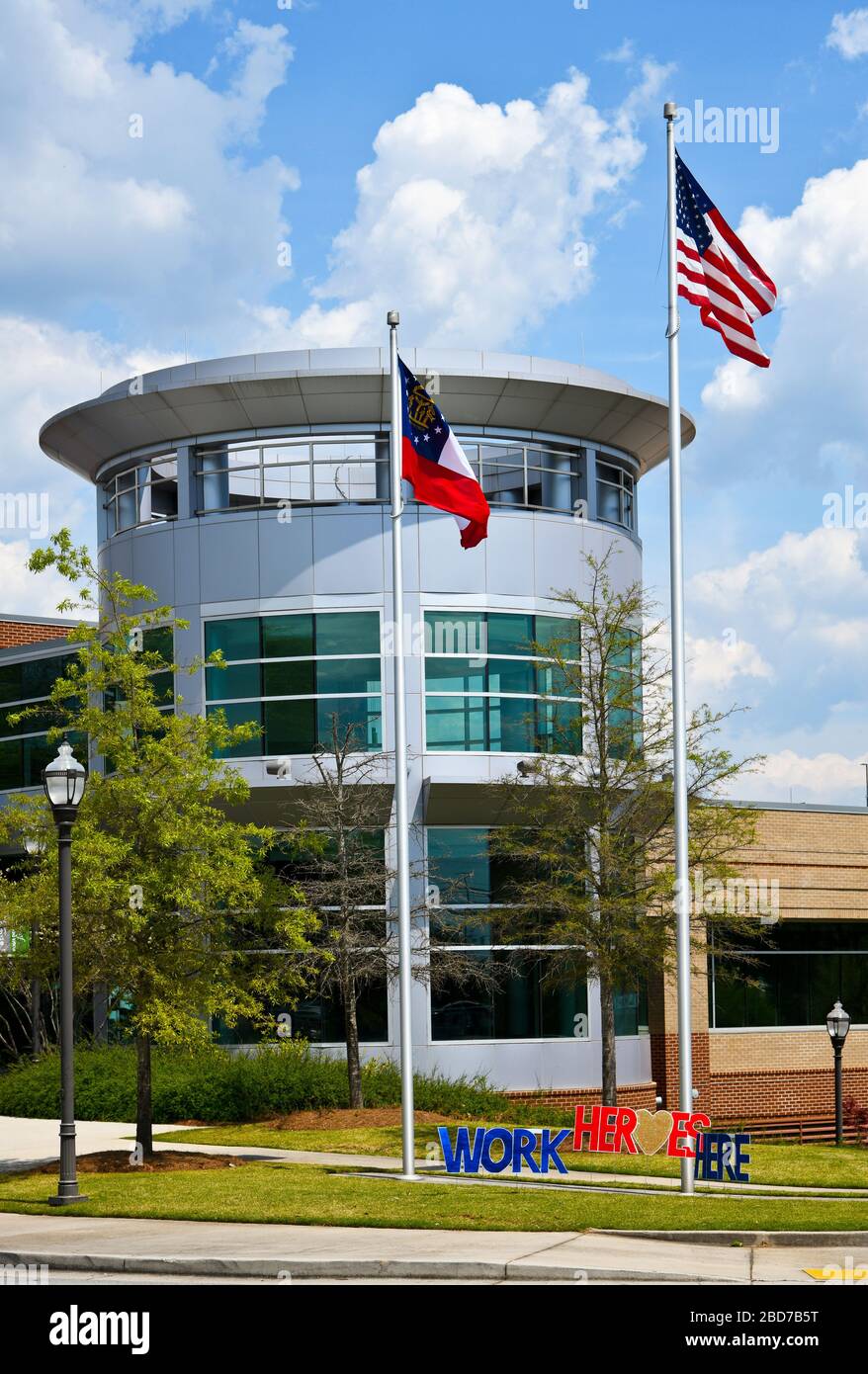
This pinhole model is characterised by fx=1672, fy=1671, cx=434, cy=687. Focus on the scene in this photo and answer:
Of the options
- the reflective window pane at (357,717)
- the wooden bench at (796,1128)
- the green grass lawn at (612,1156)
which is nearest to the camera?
the green grass lawn at (612,1156)

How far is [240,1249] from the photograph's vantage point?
13938mm

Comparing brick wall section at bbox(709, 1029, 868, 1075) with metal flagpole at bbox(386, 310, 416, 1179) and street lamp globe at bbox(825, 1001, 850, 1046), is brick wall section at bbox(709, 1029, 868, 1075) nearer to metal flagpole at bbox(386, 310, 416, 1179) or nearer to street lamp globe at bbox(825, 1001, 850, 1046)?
street lamp globe at bbox(825, 1001, 850, 1046)

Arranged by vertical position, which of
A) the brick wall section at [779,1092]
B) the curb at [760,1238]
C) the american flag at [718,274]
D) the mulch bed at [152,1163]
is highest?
the american flag at [718,274]

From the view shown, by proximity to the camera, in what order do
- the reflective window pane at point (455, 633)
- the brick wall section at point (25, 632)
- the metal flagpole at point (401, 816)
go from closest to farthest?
the metal flagpole at point (401, 816) < the reflective window pane at point (455, 633) < the brick wall section at point (25, 632)

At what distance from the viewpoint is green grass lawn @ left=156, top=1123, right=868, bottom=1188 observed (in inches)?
833

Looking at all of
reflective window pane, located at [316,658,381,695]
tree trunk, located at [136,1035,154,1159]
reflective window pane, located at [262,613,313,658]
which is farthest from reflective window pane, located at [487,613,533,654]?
tree trunk, located at [136,1035,154,1159]

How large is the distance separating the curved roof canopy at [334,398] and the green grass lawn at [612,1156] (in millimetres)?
13068

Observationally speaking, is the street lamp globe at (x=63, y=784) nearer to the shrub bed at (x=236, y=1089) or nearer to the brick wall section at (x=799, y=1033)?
the shrub bed at (x=236, y=1089)

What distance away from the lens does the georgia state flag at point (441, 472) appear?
2041 centimetres

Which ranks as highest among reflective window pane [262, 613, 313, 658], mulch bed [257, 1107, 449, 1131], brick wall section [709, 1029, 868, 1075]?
reflective window pane [262, 613, 313, 658]

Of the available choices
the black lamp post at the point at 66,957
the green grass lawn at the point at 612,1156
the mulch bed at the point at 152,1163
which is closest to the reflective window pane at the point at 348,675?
the green grass lawn at the point at 612,1156

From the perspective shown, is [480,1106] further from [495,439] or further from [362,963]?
[495,439]

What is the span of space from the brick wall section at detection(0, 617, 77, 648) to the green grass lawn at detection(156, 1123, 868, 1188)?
20444 mm
